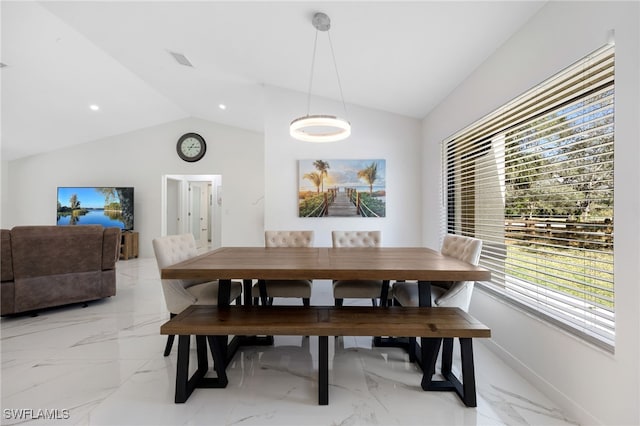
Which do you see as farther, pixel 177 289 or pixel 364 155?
pixel 364 155

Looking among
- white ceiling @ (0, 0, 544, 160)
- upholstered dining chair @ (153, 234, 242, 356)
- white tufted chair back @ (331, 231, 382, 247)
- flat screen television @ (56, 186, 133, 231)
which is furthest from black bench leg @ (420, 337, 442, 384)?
flat screen television @ (56, 186, 133, 231)

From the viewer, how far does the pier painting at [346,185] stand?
3914 millimetres

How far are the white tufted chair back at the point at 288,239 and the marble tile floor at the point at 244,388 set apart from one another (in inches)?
Answer: 38.7

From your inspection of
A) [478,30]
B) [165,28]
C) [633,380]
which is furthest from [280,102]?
[633,380]

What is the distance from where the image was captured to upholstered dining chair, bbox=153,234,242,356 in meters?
2.06

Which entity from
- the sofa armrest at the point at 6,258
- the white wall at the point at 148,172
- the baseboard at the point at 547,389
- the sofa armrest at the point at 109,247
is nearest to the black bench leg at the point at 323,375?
the baseboard at the point at 547,389

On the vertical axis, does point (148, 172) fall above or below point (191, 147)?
below

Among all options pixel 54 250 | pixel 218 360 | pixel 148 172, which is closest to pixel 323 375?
pixel 218 360

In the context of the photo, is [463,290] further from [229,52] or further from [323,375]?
[229,52]

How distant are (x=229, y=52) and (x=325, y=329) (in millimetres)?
3186

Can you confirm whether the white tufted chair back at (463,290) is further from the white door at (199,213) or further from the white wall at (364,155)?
the white door at (199,213)

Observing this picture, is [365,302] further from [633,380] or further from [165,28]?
[165,28]

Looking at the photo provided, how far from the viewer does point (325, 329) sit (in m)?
1.55

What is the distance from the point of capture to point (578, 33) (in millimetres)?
1470
